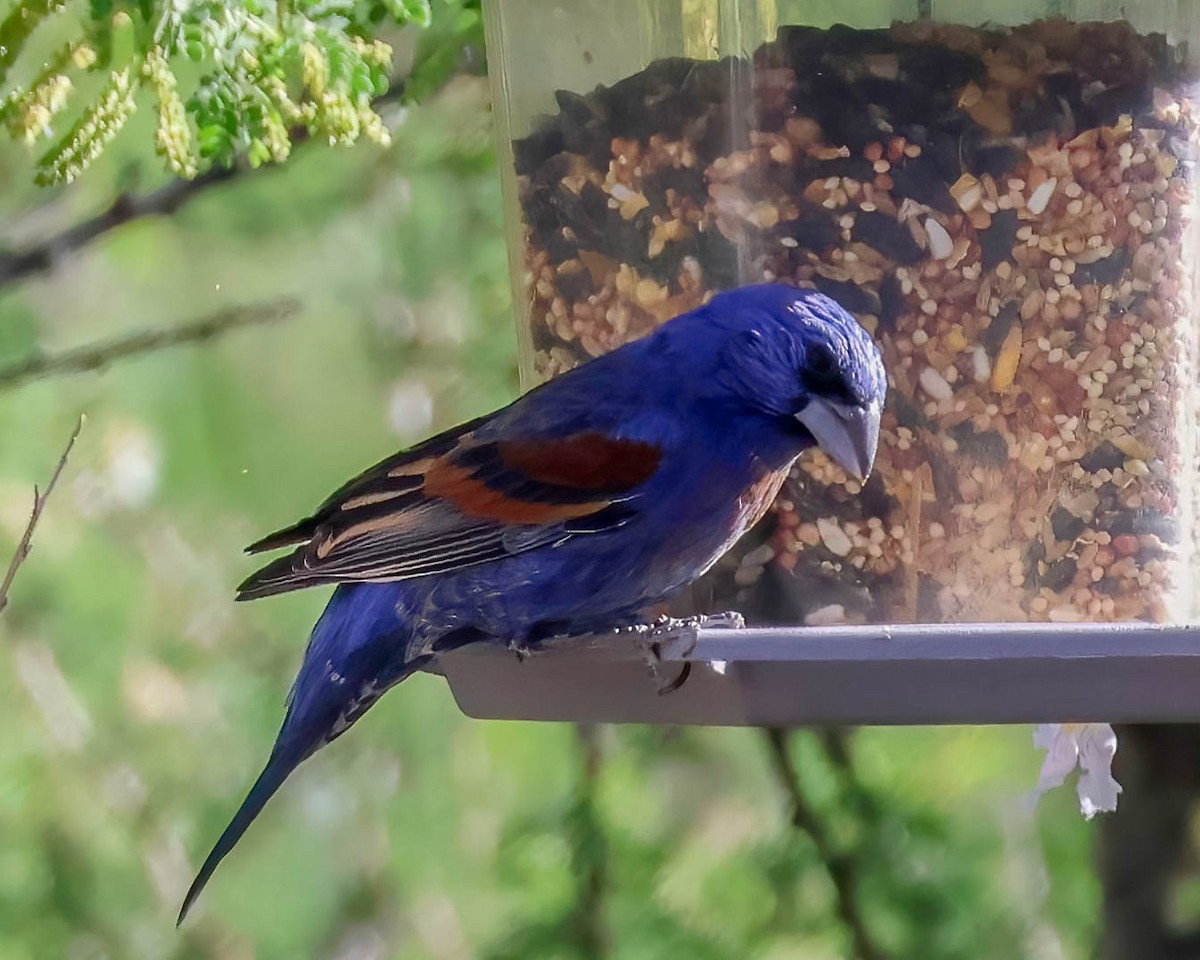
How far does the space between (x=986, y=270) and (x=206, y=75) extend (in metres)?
0.91

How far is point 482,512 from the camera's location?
163 centimetres

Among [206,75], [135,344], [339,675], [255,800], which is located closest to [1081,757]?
[339,675]

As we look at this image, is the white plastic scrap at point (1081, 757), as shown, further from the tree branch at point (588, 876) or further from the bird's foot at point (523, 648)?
the tree branch at point (588, 876)

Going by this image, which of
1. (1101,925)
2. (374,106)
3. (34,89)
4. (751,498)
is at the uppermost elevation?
(34,89)

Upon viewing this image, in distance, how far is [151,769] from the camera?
311 centimetres

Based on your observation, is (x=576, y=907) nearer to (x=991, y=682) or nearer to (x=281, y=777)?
(x=281, y=777)

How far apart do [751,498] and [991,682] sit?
1.26 feet

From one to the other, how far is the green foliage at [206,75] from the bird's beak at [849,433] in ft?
2.05

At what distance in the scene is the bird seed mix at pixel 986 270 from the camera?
1572 millimetres

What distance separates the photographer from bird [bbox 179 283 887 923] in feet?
5.24

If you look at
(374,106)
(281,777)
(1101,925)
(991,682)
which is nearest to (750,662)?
(991,682)

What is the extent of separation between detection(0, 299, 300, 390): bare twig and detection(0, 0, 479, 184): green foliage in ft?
2.72

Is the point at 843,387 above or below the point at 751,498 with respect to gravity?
above

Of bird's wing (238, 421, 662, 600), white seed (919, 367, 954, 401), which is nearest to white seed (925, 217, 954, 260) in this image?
white seed (919, 367, 954, 401)
